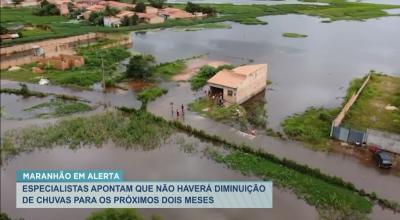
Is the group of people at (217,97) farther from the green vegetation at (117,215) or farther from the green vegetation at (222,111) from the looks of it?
the green vegetation at (117,215)

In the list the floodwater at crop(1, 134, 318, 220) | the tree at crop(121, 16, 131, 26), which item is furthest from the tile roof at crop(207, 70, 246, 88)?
the tree at crop(121, 16, 131, 26)

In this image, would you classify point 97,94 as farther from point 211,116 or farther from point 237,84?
point 237,84

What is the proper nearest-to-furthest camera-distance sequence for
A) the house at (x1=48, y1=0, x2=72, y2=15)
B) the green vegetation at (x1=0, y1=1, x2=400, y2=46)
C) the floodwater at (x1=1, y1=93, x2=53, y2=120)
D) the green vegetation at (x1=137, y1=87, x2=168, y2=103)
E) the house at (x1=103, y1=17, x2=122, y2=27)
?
the floodwater at (x1=1, y1=93, x2=53, y2=120), the green vegetation at (x1=137, y1=87, x2=168, y2=103), the green vegetation at (x1=0, y1=1, x2=400, y2=46), the house at (x1=103, y1=17, x2=122, y2=27), the house at (x1=48, y1=0, x2=72, y2=15)

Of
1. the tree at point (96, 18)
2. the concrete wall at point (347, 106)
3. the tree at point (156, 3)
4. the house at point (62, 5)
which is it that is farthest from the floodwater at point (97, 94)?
the tree at point (156, 3)

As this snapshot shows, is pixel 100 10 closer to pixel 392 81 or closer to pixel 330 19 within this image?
pixel 330 19

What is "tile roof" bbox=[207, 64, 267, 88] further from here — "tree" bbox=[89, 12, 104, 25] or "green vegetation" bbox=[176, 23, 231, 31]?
"tree" bbox=[89, 12, 104, 25]

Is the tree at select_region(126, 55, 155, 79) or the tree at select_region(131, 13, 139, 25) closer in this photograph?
the tree at select_region(126, 55, 155, 79)
